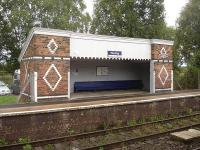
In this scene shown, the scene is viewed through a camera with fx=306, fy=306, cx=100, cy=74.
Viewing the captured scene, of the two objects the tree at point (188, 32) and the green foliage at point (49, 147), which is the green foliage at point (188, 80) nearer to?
the tree at point (188, 32)

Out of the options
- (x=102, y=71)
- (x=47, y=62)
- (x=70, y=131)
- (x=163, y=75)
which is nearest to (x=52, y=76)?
(x=47, y=62)

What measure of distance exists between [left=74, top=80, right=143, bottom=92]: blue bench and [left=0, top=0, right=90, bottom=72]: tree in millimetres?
14985

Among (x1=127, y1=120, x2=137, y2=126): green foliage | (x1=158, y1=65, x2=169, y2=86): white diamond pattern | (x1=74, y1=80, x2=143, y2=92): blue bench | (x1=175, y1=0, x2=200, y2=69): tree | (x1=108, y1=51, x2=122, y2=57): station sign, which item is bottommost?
(x1=127, y1=120, x2=137, y2=126): green foliage

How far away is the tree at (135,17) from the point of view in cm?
3484

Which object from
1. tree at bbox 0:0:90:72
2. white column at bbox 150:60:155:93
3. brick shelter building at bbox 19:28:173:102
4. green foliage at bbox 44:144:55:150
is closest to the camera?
green foliage at bbox 44:144:55:150

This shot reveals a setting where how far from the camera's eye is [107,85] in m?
22.7

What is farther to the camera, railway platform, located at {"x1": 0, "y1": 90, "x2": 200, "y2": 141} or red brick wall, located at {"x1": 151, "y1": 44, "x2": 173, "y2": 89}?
red brick wall, located at {"x1": 151, "y1": 44, "x2": 173, "y2": 89}

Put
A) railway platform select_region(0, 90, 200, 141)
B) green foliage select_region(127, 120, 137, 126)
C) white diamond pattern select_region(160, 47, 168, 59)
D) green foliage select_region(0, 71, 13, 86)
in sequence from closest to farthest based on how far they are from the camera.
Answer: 1. railway platform select_region(0, 90, 200, 141)
2. green foliage select_region(127, 120, 137, 126)
3. white diamond pattern select_region(160, 47, 168, 59)
4. green foliage select_region(0, 71, 13, 86)

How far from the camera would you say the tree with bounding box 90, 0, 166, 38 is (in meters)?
34.8

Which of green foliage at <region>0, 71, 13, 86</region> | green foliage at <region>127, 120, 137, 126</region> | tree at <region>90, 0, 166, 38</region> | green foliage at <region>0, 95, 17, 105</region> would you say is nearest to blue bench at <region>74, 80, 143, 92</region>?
green foliage at <region>0, 95, 17, 105</region>

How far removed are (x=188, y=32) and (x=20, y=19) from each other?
1892 cm

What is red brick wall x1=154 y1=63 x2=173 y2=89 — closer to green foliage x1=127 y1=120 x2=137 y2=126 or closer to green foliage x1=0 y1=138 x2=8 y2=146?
green foliage x1=127 y1=120 x2=137 y2=126

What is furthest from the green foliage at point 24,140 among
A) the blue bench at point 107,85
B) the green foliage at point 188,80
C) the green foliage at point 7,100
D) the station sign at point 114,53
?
the green foliage at point 188,80

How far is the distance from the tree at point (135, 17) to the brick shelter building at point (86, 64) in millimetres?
11332
